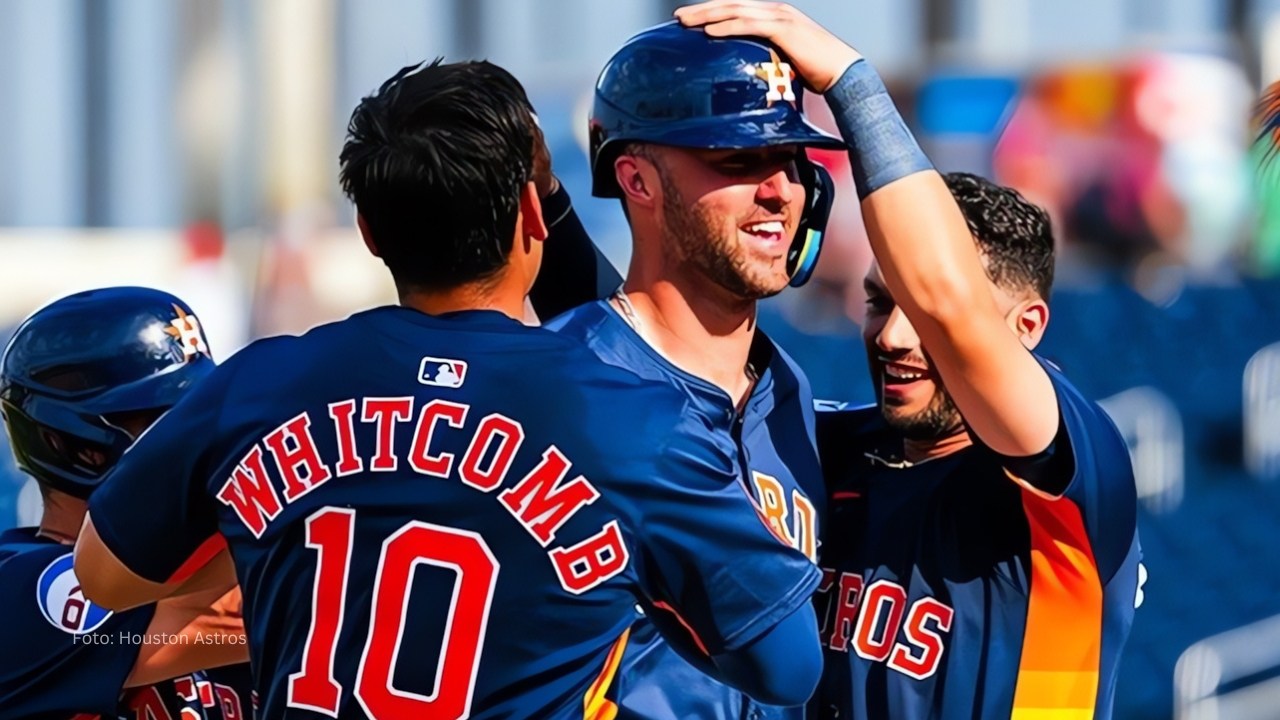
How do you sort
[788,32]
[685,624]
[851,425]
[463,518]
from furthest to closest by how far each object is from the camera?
[851,425] < [788,32] < [685,624] < [463,518]

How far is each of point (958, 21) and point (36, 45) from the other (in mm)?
6448

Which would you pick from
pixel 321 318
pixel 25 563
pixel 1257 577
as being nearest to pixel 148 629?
→ pixel 25 563

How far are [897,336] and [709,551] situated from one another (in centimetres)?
84

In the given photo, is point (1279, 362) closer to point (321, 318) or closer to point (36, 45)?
point (321, 318)

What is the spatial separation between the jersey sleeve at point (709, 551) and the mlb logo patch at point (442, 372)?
276mm

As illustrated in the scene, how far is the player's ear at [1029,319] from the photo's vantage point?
3146 millimetres

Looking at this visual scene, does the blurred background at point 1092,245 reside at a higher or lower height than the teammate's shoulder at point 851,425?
lower

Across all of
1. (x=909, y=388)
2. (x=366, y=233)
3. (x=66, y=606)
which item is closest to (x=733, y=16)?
(x=909, y=388)

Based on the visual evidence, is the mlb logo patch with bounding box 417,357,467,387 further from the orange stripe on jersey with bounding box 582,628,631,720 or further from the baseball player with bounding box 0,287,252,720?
the baseball player with bounding box 0,287,252,720

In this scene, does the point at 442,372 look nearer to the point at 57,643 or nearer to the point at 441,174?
the point at 441,174

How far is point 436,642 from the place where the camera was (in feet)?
7.84

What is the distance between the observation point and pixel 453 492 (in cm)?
238

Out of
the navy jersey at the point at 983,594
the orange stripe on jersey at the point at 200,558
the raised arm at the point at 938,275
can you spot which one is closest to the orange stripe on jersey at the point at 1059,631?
the navy jersey at the point at 983,594

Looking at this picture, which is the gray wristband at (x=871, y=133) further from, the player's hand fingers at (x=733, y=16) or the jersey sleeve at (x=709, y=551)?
the jersey sleeve at (x=709, y=551)
